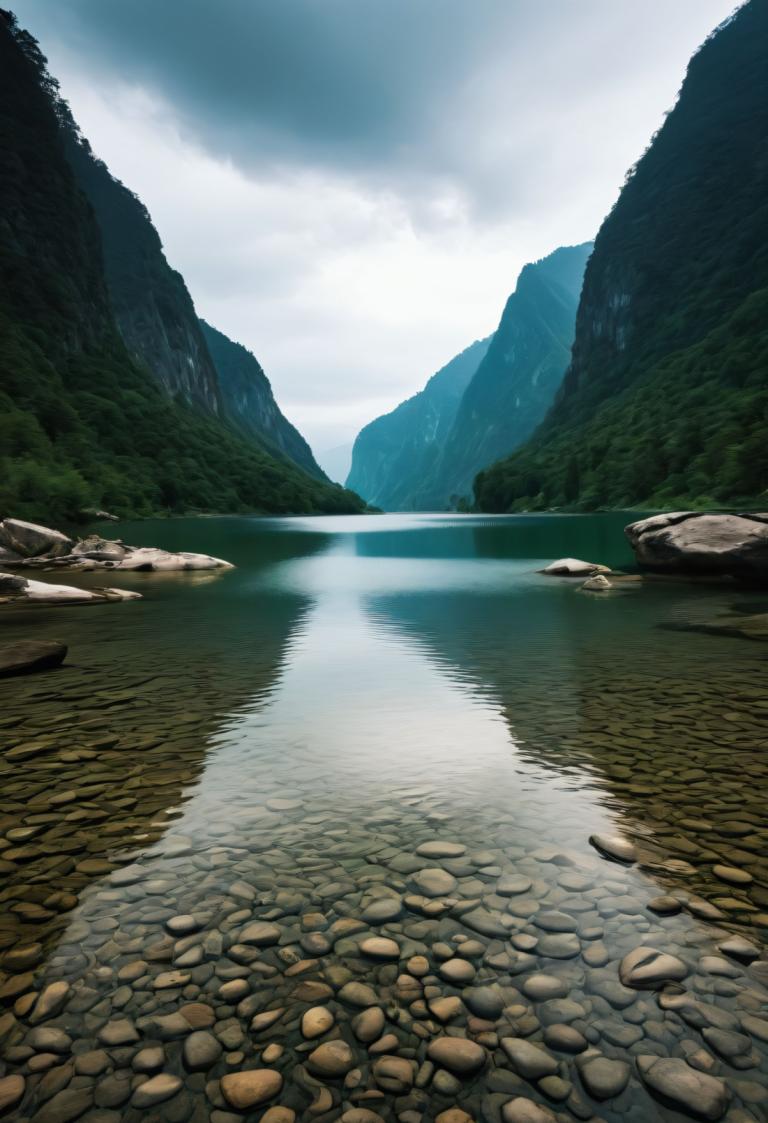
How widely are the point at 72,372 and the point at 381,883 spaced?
16298 centimetres

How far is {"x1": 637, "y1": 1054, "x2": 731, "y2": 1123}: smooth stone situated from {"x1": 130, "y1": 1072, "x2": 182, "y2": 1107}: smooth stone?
2.46 m

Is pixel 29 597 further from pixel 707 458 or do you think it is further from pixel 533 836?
pixel 707 458

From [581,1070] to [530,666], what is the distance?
406 inches

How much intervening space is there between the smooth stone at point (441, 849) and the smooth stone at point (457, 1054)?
2.08m

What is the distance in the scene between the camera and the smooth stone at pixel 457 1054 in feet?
10.6

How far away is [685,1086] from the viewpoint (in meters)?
3.07

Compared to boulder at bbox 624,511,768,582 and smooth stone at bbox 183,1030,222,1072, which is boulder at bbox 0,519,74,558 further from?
smooth stone at bbox 183,1030,222,1072

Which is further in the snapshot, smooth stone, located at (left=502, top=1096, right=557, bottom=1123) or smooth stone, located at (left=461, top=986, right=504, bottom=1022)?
smooth stone, located at (left=461, top=986, right=504, bottom=1022)

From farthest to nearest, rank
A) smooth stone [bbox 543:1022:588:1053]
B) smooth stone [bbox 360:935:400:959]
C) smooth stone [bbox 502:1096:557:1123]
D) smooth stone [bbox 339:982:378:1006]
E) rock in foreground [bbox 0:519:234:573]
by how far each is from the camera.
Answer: rock in foreground [bbox 0:519:234:573], smooth stone [bbox 360:935:400:959], smooth stone [bbox 339:982:378:1006], smooth stone [bbox 543:1022:588:1053], smooth stone [bbox 502:1096:557:1123]

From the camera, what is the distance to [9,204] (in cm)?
14912

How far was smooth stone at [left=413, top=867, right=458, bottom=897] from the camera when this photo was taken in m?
4.91

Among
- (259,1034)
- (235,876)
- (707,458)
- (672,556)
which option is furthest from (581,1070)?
(707,458)

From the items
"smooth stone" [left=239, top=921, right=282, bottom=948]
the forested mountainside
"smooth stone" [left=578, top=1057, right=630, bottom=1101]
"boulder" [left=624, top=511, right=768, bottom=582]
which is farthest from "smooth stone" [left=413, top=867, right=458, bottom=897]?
the forested mountainside

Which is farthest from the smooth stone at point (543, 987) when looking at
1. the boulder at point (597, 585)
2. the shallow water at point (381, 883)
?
the boulder at point (597, 585)
